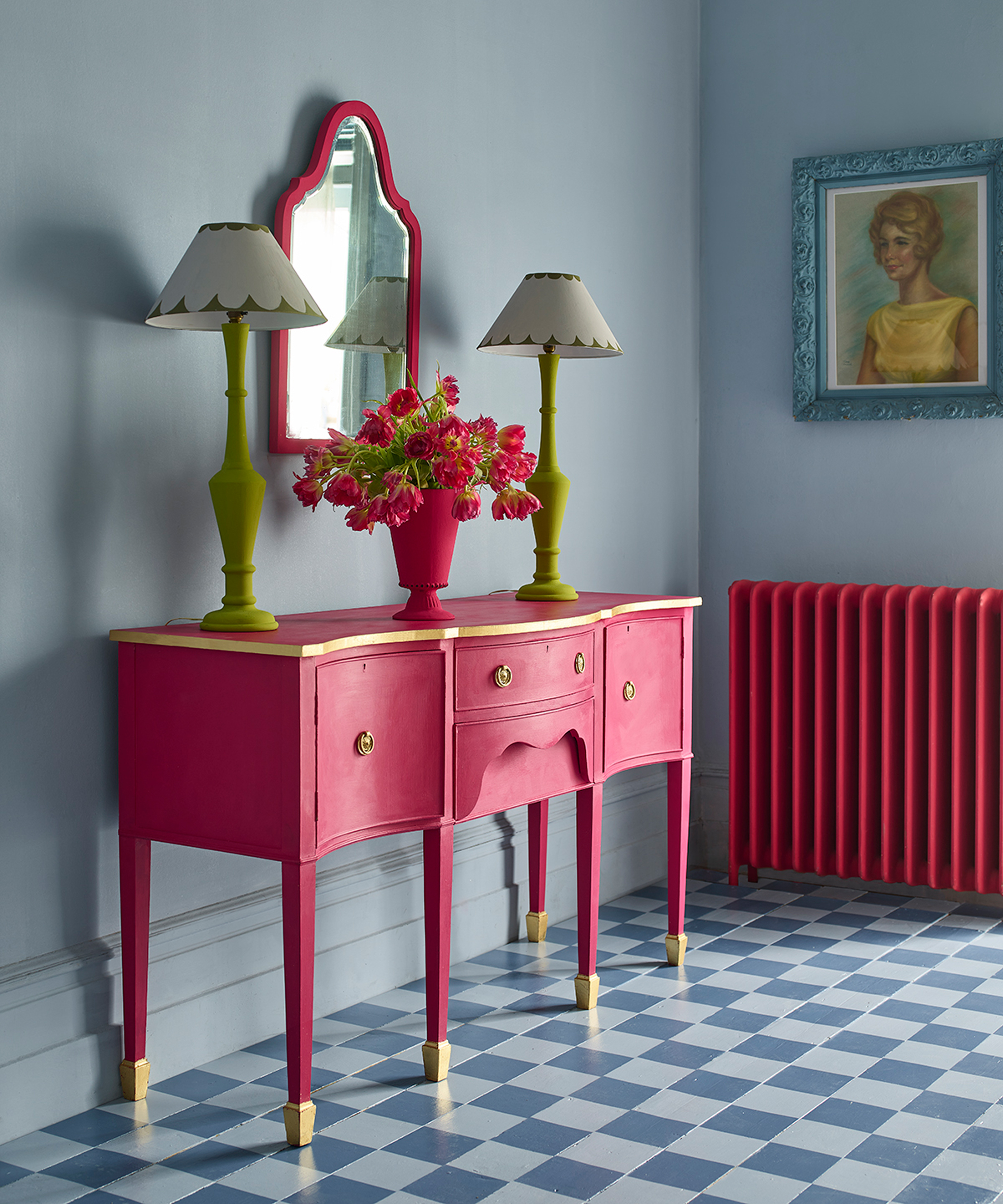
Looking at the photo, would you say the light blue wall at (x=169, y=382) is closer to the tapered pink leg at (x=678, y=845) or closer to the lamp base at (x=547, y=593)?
the lamp base at (x=547, y=593)

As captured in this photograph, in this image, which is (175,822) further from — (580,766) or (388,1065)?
(580,766)

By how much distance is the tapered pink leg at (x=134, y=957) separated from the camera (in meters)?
2.41

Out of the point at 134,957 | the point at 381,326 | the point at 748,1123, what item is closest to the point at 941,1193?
the point at 748,1123

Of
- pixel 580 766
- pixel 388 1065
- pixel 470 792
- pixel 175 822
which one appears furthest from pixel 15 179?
pixel 388 1065

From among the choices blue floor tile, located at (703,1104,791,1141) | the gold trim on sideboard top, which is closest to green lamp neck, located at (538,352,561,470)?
the gold trim on sideboard top

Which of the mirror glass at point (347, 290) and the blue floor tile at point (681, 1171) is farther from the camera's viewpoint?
the mirror glass at point (347, 290)

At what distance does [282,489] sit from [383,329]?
45 cm

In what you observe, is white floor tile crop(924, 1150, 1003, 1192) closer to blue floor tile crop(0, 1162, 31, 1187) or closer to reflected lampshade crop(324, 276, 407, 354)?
blue floor tile crop(0, 1162, 31, 1187)

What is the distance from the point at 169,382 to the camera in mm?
2588

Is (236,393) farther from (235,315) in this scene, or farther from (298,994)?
(298,994)

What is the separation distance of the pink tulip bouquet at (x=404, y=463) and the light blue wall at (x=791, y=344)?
5.32ft

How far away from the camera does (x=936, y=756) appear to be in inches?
145

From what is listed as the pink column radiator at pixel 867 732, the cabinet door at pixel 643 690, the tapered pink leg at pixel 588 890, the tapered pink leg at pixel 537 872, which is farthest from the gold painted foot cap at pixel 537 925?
the pink column radiator at pixel 867 732

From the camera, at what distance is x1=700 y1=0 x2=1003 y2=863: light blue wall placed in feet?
12.7
